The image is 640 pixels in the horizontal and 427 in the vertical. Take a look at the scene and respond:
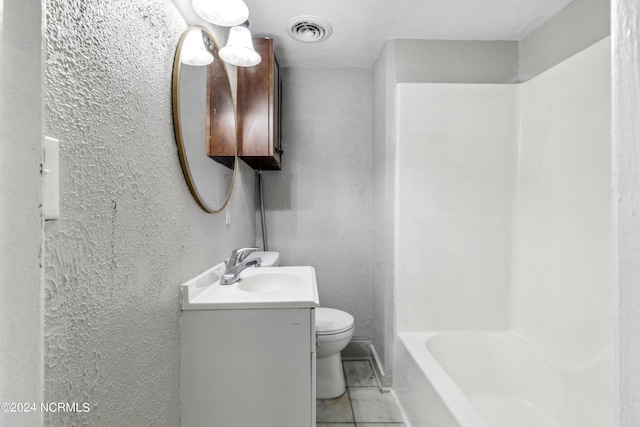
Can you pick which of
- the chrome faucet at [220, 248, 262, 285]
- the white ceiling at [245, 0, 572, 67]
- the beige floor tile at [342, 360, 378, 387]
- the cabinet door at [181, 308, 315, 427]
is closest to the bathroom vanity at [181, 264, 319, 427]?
the cabinet door at [181, 308, 315, 427]

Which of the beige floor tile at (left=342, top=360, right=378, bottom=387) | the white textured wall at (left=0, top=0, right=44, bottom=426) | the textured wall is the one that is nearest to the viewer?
the white textured wall at (left=0, top=0, right=44, bottom=426)

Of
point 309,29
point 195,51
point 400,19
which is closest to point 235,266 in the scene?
point 195,51

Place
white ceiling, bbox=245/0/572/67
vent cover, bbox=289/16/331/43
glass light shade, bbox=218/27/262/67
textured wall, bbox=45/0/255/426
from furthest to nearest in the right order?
vent cover, bbox=289/16/331/43 → white ceiling, bbox=245/0/572/67 → glass light shade, bbox=218/27/262/67 → textured wall, bbox=45/0/255/426

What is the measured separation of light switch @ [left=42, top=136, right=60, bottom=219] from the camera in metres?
0.53

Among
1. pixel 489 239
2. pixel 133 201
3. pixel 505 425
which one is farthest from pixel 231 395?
pixel 489 239

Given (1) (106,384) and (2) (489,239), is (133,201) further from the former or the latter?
(2) (489,239)

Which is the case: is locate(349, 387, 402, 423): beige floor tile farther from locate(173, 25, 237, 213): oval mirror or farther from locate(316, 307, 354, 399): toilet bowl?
locate(173, 25, 237, 213): oval mirror

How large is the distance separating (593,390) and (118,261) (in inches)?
78.1

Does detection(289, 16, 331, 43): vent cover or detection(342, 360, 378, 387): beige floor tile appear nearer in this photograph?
detection(289, 16, 331, 43): vent cover

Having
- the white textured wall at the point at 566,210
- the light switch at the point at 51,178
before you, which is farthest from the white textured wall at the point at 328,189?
the light switch at the point at 51,178

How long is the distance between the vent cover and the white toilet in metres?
1.48

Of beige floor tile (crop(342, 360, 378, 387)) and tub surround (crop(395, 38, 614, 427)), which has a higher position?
tub surround (crop(395, 38, 614, 427))

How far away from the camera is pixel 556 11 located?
1715mm

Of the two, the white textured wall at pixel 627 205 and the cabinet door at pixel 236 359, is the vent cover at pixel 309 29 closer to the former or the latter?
the cabinet door at pixel 236 359
